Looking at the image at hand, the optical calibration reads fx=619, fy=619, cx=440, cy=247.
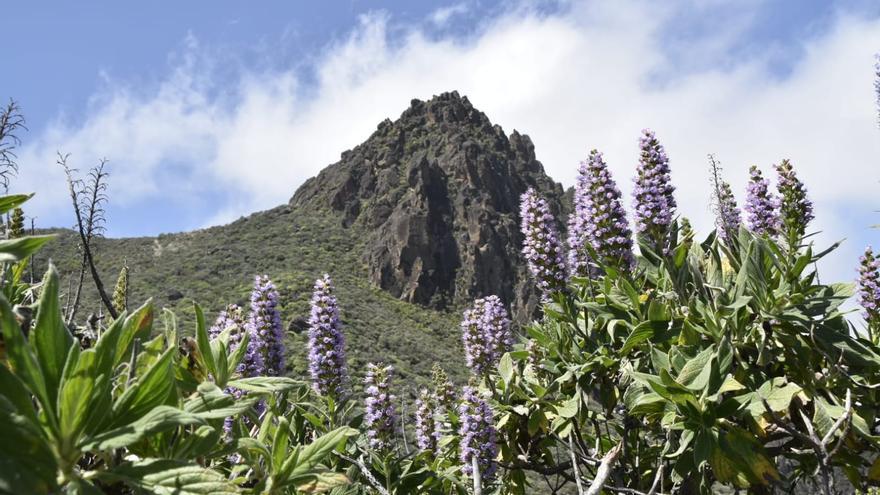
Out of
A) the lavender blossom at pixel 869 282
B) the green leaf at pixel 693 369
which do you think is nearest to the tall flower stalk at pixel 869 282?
the lavender blossom at pixel 869 282

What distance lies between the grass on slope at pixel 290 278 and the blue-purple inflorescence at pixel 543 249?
A: 42.6 metres

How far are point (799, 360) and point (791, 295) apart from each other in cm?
29

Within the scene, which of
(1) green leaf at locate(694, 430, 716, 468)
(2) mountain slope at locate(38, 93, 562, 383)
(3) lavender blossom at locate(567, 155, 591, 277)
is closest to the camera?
(1) green leaf at locate(694, 430, 716, 468)

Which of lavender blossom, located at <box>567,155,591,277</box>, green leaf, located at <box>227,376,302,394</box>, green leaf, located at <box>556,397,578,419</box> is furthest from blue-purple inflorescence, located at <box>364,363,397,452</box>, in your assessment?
green leaf, located at <box>227,376,302,394</box>

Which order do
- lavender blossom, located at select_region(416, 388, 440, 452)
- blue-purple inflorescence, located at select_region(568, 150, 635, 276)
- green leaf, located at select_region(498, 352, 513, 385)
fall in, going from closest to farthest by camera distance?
green leaf, located at select_region(498, 352, 513, 385) < blue-purple inflorescence, located at select_region(568, 150, 635, 276) < lavender blossom, located at select_region(416, 388, 440, 452)

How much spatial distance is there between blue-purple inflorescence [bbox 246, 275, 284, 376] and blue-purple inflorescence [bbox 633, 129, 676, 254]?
14.0 feet

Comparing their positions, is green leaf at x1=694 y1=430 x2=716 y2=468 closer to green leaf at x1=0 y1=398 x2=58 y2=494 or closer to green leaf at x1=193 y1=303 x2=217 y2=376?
green leaf at x1=193 y1=303 x2=217 y2=376

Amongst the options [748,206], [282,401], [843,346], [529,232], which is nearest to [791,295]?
[843,346]

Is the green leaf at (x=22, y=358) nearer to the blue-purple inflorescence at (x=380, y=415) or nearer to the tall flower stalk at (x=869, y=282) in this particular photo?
the blue-purple inflorescence at (x=380, y=415)

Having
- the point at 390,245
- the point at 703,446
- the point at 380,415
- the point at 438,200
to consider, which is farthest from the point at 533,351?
the point at 438,200

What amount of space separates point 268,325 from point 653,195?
4758 millimetres

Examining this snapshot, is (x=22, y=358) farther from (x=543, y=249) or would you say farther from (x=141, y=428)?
(x=543, y=249)

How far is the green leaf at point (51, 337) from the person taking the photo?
0.87 m

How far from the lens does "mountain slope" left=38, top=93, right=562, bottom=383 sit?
70.7 metres
